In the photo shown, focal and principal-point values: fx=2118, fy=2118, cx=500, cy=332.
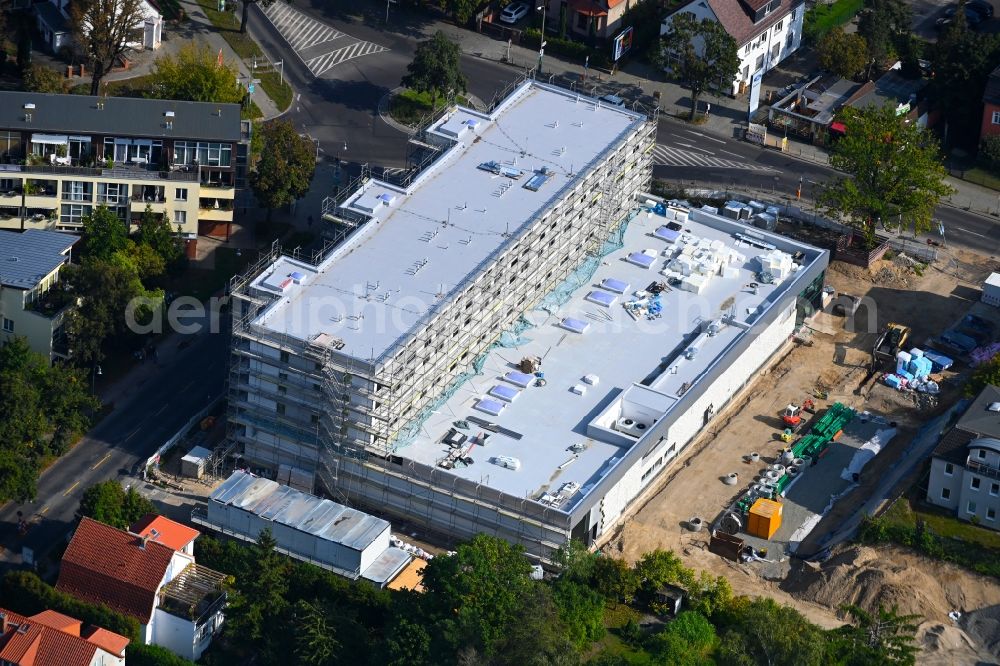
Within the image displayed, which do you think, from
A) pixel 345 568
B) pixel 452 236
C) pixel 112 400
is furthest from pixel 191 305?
pixel 345 568

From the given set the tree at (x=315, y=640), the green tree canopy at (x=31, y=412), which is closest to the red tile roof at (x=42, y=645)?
the tree at (x=315, y=640)

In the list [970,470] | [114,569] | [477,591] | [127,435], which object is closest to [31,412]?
[127,435]

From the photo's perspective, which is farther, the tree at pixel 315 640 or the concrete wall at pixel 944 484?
the concrete wall at pixel 944 484

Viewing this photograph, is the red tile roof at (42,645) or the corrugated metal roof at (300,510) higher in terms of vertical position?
the corrugated metal roof at (300,510)

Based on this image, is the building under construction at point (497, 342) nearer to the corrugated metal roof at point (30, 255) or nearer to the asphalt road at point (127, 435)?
the asphalt road at point (127, 435)

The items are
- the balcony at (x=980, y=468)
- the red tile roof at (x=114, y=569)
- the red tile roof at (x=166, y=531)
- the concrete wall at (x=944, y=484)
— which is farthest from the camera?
the concrete wall at (x=944, y=484)

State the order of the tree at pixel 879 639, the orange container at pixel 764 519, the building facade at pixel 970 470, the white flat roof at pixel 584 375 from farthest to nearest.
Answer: the orange container at pixel 764 519
the building facade at pixel 970 470
the white flat roof at pixel 584 375
the tree at pixel 879 639

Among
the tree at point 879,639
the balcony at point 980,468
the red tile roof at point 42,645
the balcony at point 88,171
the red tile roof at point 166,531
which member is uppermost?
the balcony at point 88,171
